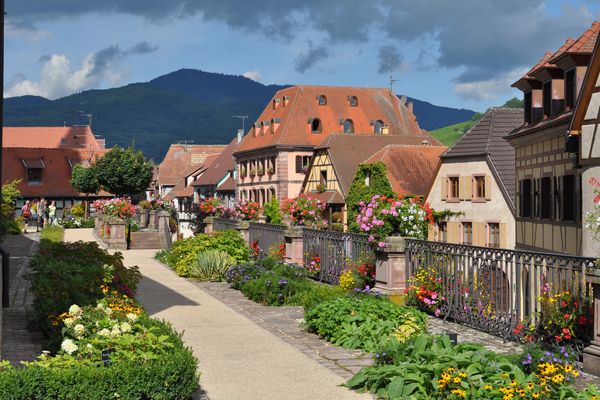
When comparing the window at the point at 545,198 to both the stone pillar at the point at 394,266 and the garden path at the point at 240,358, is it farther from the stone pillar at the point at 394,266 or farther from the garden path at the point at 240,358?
the garden path at the point at 240,358

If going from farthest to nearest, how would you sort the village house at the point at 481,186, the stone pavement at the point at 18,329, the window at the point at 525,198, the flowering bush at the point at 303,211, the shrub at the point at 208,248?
the village house at the point at 481,186 < the flowering bush at the point at 303,211 < the window at the point at 525,198 < the shrub at the point at 208,248 < the stone pavement at the point at 18,329

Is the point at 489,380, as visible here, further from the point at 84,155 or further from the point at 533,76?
the point at 84,155

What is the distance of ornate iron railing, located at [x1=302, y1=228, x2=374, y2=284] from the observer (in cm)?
1897

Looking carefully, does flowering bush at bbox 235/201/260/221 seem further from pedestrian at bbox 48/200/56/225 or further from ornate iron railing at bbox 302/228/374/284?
pedestrian at bbox 48/200/56/225

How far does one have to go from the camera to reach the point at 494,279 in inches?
539

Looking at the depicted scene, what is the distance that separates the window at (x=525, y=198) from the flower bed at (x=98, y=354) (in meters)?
20.0

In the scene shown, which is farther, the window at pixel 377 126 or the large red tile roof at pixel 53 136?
the large red tile roof at pixel 53 136

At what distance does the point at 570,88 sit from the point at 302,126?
173 ft

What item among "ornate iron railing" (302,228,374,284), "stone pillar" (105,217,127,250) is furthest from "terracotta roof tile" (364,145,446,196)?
"ornate iron railing" (302,228,374,284)

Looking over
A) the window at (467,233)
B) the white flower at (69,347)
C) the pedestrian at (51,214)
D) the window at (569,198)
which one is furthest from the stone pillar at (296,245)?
the pedestrian at (51,214)

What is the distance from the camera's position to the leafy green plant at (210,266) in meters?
23.3

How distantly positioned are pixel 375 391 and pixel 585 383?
2591 millimetres

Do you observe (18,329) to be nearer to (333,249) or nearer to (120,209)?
(333,249)

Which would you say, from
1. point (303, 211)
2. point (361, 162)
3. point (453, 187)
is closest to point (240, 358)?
point (303, 211)
